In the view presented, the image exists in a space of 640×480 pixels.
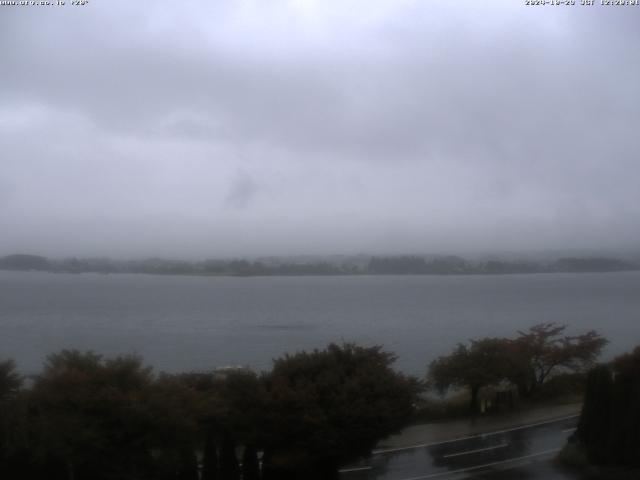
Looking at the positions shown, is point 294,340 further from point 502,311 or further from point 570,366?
point 502,311

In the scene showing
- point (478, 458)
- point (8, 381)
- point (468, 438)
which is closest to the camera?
point (8, 381)

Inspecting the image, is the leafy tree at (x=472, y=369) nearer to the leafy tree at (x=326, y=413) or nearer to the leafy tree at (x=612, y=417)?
the leafy tree at (x=612, y=417)

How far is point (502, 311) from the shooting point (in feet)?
315

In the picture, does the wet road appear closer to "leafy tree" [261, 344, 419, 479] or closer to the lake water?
"leafy tree" [261, 344, 419, 479]

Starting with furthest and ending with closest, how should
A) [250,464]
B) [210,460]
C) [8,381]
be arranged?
[8,381] → [250,464] → [210,460]

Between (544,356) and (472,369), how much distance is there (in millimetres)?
5587

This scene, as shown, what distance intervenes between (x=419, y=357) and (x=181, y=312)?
48.5 metres

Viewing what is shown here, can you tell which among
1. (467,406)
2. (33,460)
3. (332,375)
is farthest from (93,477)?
(467,406)

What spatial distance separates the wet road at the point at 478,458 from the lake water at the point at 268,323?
70.9 ft

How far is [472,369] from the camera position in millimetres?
27828

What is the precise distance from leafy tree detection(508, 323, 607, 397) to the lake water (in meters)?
12.8

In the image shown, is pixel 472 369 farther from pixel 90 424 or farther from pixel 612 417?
pixel 90 424

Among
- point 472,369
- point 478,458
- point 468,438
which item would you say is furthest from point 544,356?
point 478,458

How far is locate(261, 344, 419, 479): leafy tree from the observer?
1597 cm
